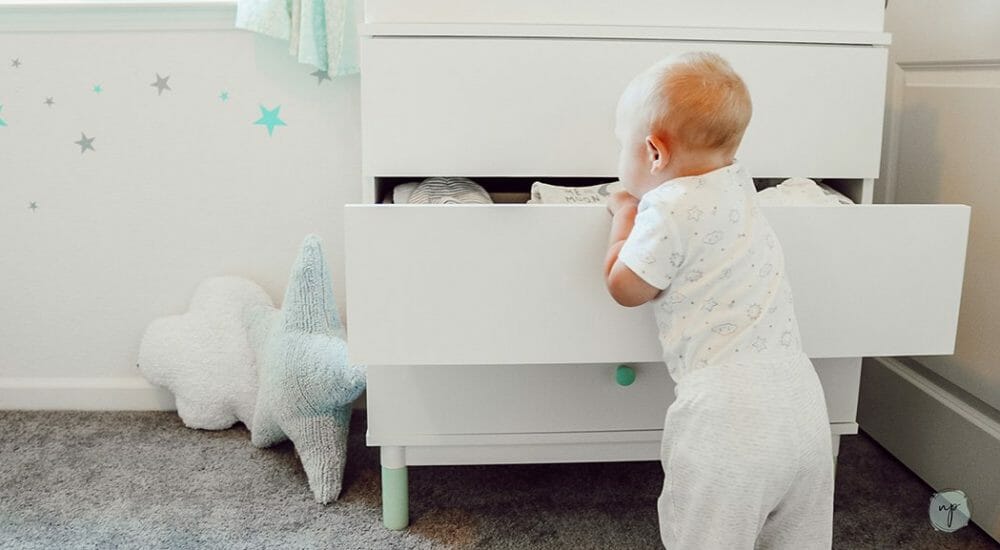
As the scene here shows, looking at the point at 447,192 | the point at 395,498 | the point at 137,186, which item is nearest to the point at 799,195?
the point at 447,192

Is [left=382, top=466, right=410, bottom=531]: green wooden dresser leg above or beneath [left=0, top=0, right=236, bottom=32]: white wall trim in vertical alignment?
beneath

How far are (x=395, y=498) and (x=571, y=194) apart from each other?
48 centimetres

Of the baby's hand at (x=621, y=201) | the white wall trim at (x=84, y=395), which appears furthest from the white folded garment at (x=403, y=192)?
the white wall trim at (x=84, y=395)

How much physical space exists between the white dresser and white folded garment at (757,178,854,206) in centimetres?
4

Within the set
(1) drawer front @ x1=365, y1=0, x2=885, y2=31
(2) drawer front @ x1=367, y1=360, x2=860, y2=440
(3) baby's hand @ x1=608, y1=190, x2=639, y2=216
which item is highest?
(1) drawer front @ x1=365, y1=0, x2=885, y2=31

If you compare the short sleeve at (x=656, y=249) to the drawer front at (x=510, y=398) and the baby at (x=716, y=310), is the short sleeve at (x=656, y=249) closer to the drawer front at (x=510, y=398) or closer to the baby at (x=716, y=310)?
the baby at (x=716, y=310)

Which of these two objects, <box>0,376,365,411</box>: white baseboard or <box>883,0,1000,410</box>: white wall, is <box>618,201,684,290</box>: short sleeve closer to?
<box>883,0,1000,410</box>: white wall

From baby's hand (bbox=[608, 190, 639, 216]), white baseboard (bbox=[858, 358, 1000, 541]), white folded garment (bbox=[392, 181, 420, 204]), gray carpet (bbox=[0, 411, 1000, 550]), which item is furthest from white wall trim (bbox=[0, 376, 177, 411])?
white baseboard (bbox=[858, 358, 1000, 541])

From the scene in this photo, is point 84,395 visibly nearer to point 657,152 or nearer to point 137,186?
point 137,186

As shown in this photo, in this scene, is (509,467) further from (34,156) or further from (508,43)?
(34,156)

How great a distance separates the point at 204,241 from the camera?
166 centimetres

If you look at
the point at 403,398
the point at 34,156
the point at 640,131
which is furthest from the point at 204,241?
the point at 640,131

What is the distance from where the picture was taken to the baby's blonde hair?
0.87 m

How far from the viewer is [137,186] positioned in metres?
1.63
